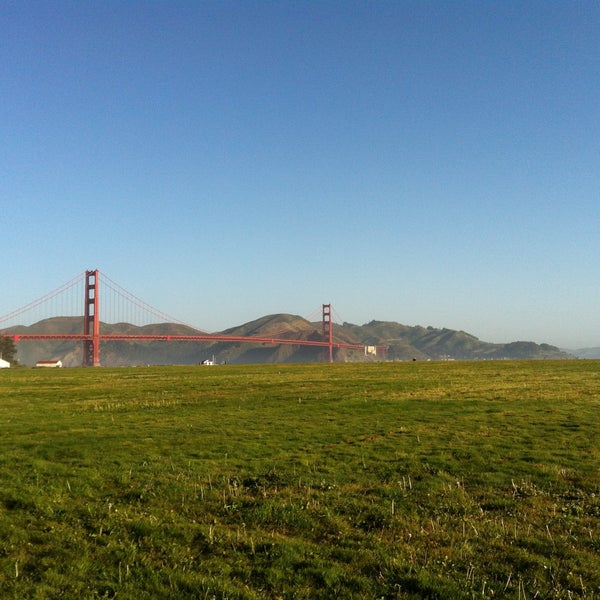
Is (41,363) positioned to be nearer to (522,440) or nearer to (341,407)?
(341,407)

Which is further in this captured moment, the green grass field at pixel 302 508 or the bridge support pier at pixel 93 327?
the bridge support pier at pixel 93 327

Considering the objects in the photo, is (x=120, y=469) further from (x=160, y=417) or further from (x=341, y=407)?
(x=341, y=407)

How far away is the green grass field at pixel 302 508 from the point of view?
9711 millimetres

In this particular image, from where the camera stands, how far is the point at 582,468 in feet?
59.2

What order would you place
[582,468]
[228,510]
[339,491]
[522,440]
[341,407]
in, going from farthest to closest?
[341,407]
[522,440]
[582,468]
[339,491]
[228,510]

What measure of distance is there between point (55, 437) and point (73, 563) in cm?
1611

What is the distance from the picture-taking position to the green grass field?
31.9 feet

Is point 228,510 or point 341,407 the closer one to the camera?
point 228,510

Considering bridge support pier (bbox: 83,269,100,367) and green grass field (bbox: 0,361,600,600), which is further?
bridge support pier (bbox: 83,269,100,367)

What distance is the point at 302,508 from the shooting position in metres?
13.7

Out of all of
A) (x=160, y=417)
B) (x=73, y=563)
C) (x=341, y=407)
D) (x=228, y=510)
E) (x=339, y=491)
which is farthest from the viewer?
(x=341, y=407)

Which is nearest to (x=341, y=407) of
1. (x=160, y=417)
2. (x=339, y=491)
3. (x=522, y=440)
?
(x=160, y=417)

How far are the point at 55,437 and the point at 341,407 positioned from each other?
18.0 m

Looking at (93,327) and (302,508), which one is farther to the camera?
(93,327)
